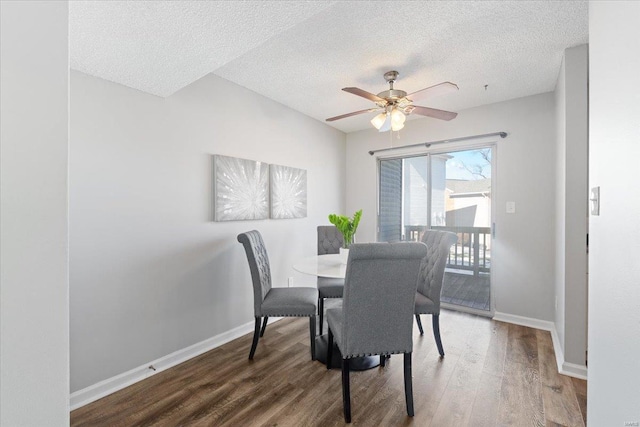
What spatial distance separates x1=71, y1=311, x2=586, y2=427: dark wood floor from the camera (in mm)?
1702

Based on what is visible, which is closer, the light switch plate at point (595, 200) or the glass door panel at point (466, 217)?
the light switch plate at point (595, 200)

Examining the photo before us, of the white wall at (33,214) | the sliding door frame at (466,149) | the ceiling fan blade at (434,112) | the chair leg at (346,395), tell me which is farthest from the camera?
the sliding door frame at (466,149)

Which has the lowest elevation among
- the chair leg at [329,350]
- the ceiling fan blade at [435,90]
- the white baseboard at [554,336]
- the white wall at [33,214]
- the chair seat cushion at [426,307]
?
the white baseboard at [554,336]

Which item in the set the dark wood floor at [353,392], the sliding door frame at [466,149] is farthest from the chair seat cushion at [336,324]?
the sliding door frame at [466,149]

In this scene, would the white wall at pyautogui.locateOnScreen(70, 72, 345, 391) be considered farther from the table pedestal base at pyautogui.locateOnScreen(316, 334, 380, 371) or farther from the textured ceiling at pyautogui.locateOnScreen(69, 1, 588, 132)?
the table pedestal base at pyautogui.locateOnScreen(316, 334, 380, 371)

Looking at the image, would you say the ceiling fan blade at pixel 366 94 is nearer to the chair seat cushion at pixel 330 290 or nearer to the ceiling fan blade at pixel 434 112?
the ceiling fan blade at pixel 434 112

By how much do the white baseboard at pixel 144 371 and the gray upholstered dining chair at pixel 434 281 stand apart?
1.76 meters

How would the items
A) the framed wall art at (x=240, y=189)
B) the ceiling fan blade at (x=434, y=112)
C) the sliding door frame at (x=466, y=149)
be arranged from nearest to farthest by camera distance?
the ceiling fan blade at (x=434, y=112) < the framed wall art at (x=240, y=189) < the sliding door frame at (x=466, y=149)

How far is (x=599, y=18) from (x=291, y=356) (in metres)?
2.67

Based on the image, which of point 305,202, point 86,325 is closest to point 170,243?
point 86,325

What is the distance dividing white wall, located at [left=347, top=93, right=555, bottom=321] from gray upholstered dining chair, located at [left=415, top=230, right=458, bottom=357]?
120 cm

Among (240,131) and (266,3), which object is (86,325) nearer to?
(240,131)

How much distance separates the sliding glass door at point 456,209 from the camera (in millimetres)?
3457

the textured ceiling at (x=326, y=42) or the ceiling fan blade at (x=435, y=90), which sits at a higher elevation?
the textured ceiling at (x=326, y=42)
